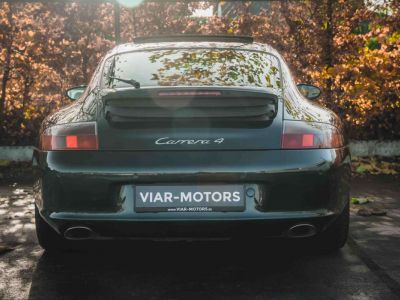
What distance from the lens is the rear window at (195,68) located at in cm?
445

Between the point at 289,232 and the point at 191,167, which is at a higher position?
the point at 191,167

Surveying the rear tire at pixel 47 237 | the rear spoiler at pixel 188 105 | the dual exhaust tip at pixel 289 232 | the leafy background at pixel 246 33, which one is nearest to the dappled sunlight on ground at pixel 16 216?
the rear tire at pixel 47 237

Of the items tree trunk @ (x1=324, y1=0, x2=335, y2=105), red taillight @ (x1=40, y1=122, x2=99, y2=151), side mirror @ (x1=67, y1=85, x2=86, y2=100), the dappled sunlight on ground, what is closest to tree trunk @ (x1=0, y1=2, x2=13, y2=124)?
the dappled sunlight on ground

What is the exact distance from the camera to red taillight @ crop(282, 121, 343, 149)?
3.99 meters

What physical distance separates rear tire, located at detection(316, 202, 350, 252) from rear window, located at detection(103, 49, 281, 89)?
96 centimetres

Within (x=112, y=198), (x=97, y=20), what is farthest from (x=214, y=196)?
(x=97, y=20)

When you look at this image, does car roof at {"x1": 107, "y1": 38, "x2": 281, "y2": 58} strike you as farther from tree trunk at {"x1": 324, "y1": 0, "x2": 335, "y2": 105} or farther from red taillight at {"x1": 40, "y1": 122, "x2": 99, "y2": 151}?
tree trunk at {"x1": 324, "y1": 0, "x2": 335, "y2": 105}

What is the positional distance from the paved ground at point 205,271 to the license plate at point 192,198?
0.46 meters

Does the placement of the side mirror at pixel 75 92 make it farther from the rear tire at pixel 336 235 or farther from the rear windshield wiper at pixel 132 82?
the rear tire at pixel 336 235

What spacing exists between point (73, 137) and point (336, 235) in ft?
6.15

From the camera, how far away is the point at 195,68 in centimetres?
467

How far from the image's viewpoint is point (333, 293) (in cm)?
383

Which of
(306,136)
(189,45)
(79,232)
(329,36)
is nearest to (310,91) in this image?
(189,45)

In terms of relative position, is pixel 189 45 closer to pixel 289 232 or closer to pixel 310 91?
pixel 310 91
